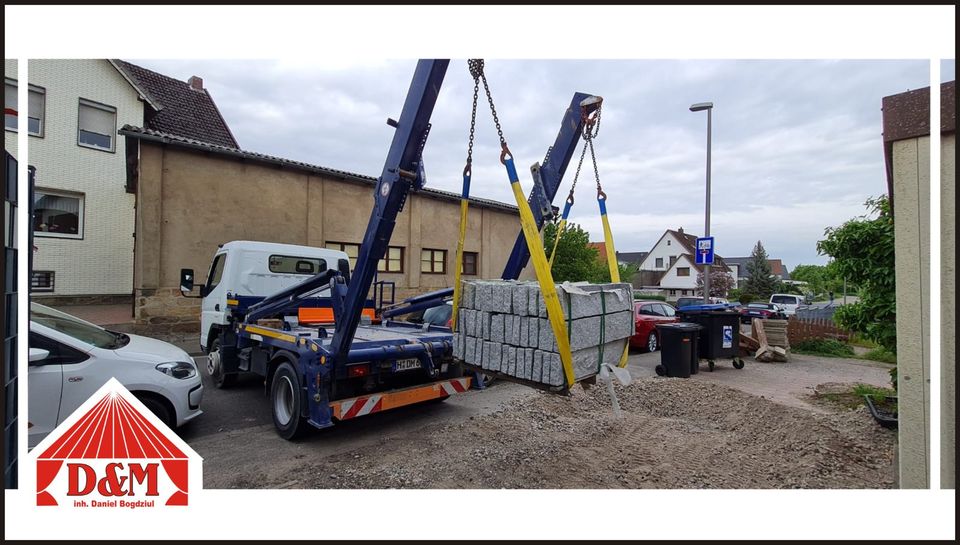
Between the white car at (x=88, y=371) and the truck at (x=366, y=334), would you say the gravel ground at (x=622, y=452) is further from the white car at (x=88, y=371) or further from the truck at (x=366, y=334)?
the white car at (x=88, y=371)

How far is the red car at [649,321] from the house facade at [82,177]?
13663 millimetres

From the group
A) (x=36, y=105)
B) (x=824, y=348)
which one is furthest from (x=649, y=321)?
(x=36, y=105)

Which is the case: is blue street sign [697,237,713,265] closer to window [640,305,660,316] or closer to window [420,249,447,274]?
window [640,305,660,316]

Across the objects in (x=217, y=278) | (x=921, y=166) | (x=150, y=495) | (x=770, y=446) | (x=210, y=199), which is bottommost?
(x=770, y=446)

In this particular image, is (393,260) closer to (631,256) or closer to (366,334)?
(366,334)

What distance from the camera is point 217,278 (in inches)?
287

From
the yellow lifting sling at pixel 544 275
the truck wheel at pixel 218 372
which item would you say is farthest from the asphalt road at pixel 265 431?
the yellow lifting sling at pixel 544 275

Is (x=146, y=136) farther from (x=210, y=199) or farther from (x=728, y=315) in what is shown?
(x=728, y=315)

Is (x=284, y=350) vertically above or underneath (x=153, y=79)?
underneath

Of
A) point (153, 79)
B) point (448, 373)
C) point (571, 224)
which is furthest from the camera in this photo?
point (571, 224)

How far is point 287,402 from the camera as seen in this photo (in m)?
5.00

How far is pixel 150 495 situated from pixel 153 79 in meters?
19.5

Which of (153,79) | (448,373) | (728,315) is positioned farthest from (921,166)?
(153,79)

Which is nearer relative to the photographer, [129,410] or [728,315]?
[129,410]
